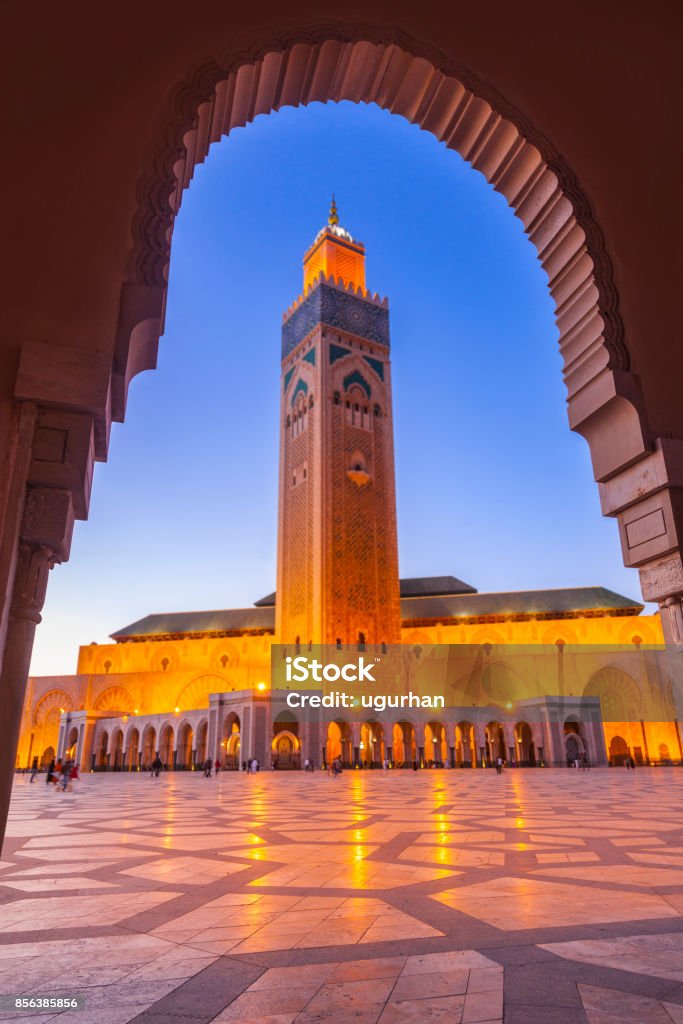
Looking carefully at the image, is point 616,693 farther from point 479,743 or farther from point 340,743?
point 340,743

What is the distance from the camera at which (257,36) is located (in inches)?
90.1

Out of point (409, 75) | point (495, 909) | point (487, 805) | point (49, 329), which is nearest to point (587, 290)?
point (409, 75)

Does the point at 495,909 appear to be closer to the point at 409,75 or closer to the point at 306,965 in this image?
the point at 306,965

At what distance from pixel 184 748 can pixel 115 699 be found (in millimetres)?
6787

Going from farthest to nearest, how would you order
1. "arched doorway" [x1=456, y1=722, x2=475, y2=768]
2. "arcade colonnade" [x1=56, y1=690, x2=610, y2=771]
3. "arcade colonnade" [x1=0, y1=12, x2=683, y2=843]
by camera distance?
"arched doorway" [x1=456, y1=722, x2=475, y2=768]
"arcade colonnade" [x1=56, y1=690, x2=610, y2=771]
"arcade colonnade" [x1=0, y1=12, x2=683, y2=843]

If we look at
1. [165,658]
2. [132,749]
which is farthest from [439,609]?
[132,749]

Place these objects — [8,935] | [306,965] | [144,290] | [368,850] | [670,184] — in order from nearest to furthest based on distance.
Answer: [306,965]
[144,290]
[8,935]
[670,184]
[368,850]

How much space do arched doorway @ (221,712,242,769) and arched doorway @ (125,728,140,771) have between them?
366 cm

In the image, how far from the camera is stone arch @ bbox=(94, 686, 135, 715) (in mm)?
30094

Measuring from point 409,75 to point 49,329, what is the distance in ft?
5.75

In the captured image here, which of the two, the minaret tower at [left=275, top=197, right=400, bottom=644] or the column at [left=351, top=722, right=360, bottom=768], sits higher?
the minaret tower at [left=275, top=197, right=400, bottom=644]

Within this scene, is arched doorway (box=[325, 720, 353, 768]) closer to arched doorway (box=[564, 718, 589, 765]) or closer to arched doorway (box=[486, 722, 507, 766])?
arched doorway (box=[486, 722, 507, 766])

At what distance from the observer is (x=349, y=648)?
82.2ft

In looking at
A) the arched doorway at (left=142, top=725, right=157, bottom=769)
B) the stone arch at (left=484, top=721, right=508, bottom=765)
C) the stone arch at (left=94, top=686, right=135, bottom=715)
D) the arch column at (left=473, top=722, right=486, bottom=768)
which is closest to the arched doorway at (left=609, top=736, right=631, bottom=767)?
the stone arch at (left=484, top=721, right=508, bottom=765)
